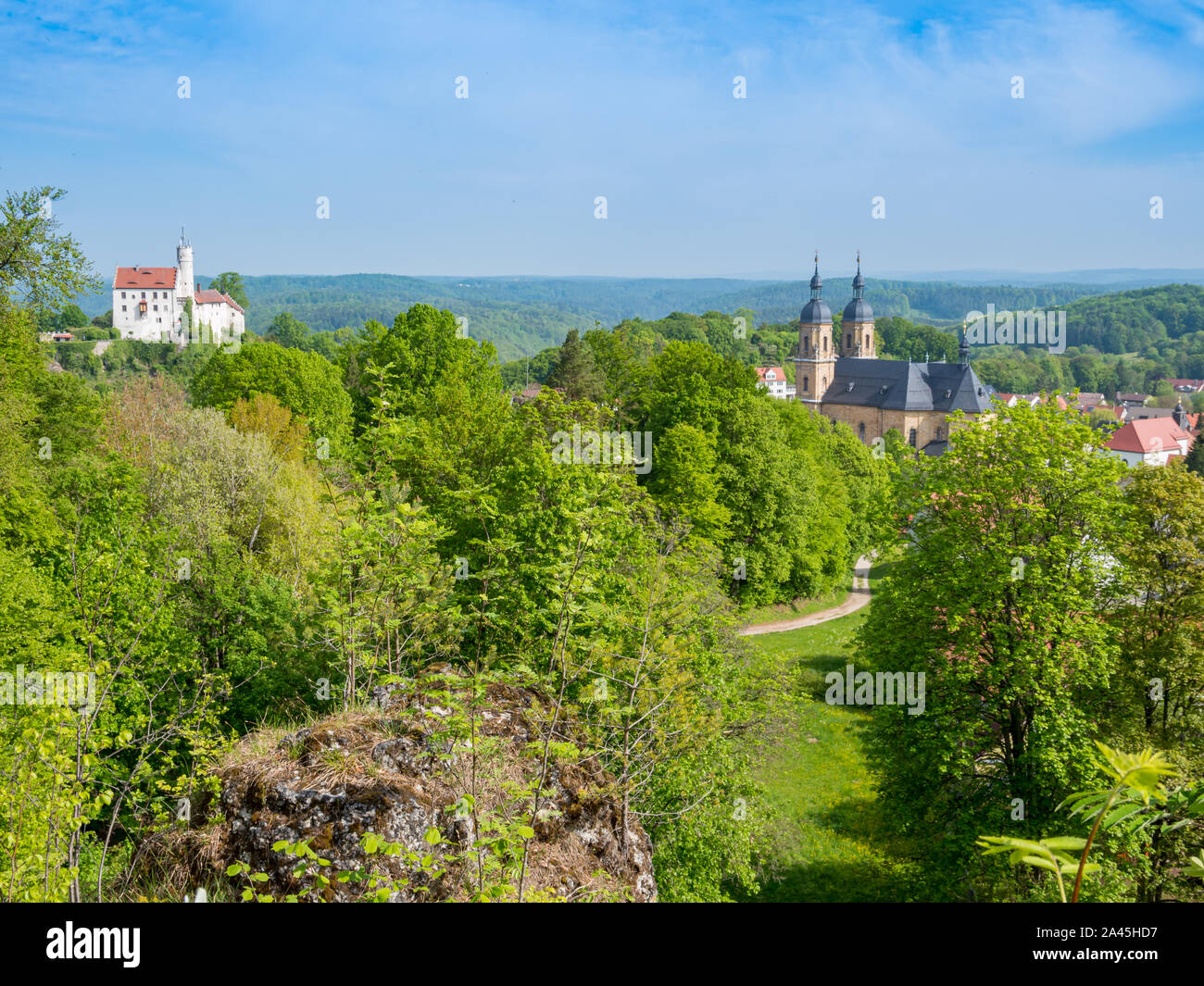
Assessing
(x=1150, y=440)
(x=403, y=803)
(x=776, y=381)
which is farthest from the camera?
(x=776, y=381)

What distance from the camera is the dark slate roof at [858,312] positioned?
110 meters

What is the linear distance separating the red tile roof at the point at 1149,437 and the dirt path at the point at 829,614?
4831cm

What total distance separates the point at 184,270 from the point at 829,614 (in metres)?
123

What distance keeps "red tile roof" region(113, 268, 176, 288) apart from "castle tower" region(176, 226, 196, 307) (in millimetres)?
1529

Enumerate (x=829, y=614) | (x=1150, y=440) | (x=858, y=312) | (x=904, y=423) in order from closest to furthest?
(x=829, y=614) < (x=1150, y=440) < (x=904, y=423) < (x=858, y=312)

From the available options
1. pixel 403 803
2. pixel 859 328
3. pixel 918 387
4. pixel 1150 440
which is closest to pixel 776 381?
pixel 859 328

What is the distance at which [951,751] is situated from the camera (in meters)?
16.9

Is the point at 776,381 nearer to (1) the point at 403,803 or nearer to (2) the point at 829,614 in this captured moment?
(2) the point at 829,614

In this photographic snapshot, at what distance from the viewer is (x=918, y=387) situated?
9538cm

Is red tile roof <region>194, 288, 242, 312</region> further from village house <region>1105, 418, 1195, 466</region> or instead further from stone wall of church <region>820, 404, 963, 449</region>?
village house <region>1105, 418, 1195, 466</region>

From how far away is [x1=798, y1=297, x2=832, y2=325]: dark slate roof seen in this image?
348 ft
